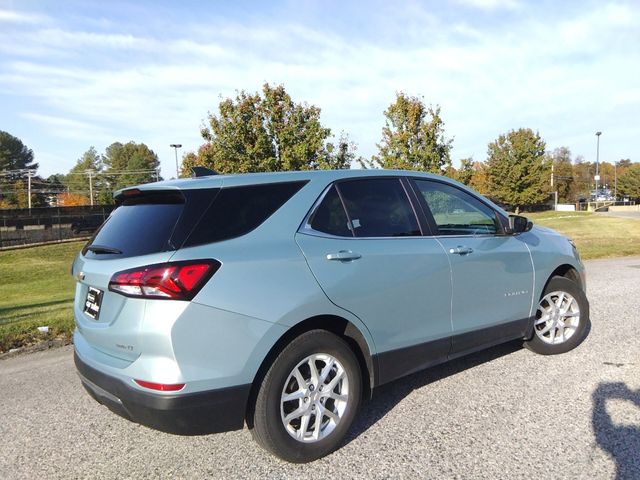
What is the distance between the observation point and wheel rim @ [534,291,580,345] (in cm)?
478

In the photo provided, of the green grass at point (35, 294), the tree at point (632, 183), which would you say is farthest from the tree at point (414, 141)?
the tree at point (632, 183)

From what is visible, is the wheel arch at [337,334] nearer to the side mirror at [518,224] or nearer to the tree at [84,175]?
the side mirror at [518,224]

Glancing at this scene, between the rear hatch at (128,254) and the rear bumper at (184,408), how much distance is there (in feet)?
A: 0.69

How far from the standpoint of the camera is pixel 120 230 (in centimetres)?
319

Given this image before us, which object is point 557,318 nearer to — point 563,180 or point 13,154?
point 563,180

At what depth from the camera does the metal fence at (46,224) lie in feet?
83.7

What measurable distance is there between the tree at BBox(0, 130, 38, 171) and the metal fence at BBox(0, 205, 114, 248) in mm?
92098

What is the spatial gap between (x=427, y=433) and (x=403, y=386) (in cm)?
86

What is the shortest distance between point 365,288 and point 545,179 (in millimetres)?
51963

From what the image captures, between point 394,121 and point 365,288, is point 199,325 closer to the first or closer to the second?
point 365,288

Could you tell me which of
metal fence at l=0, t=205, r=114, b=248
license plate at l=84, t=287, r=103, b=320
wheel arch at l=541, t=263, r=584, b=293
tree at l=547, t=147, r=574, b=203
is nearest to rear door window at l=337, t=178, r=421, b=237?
license plate at l=84, t=287, r=103, b=320

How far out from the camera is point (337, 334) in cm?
325

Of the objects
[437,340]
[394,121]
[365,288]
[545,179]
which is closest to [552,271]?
[437,340]

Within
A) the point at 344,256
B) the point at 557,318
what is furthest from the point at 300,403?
the point at 557,318
